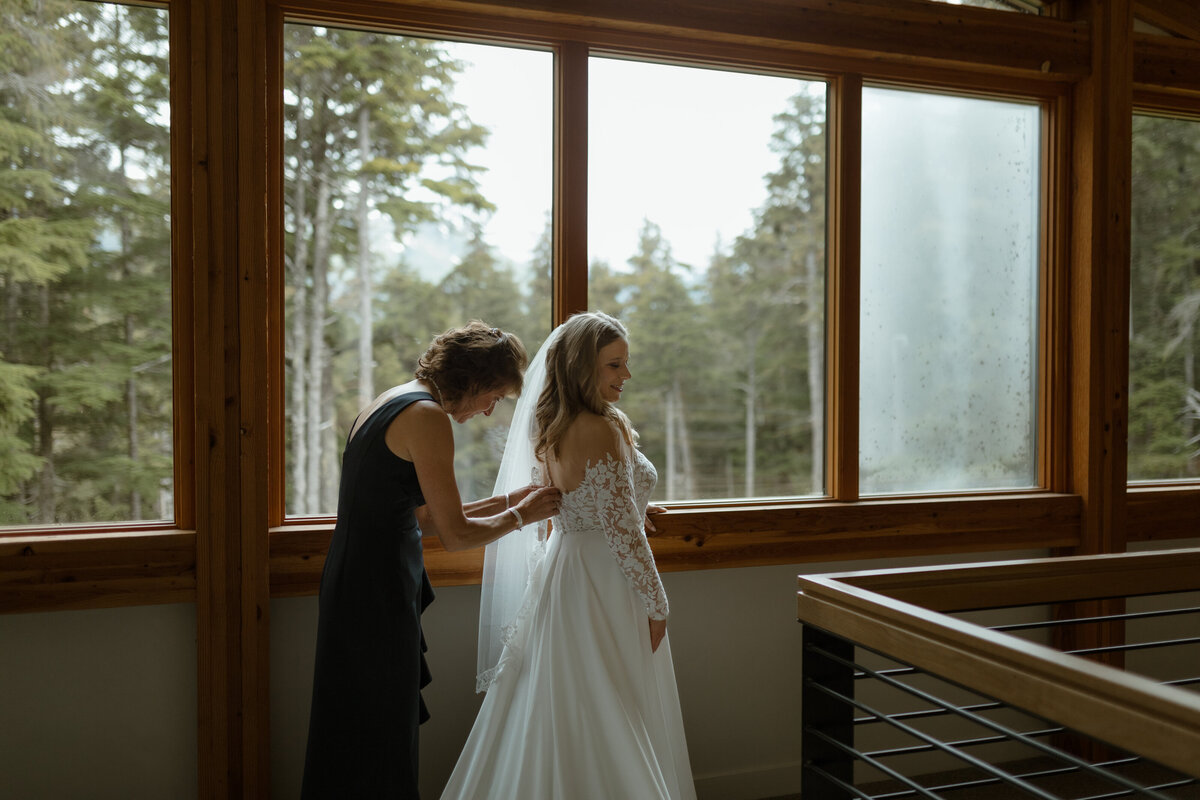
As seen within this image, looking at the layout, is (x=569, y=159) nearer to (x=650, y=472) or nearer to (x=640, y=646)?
(x=650, y=472)

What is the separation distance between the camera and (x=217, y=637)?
266 cm

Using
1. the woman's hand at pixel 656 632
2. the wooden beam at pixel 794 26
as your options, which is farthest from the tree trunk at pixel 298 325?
the woman's hand at pixel 656 632

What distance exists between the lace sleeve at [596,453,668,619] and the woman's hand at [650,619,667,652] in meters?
0.05

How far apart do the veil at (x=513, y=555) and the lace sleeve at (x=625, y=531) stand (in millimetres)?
273

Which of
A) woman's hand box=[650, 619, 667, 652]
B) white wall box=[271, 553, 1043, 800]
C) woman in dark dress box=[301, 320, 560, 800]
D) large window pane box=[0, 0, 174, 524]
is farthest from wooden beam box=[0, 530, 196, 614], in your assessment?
woman's hand box=[650, 619, 667, 652]

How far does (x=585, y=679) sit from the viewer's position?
2.39m

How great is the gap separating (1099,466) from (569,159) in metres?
2.50

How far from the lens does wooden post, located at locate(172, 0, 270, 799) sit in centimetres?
266

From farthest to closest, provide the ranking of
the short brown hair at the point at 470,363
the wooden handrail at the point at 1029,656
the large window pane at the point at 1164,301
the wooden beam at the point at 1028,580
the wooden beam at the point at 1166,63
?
the large window pane at the point at 1164,301 → the wooden beam at the point at 1166,63 → the short brown hair at the point at 470,363 → the wooden beam at the point at 1028,580 → the wooden handrail at the point at 1029,656

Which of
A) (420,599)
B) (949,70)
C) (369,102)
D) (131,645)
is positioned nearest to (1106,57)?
(949,70)

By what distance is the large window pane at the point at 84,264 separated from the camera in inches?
104

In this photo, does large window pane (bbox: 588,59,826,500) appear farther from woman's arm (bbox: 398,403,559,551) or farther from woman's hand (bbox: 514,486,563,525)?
Result: woman's arm (bbox: 398,403,559,551)

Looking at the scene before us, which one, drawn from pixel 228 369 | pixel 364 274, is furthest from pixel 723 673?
pixel 228 369

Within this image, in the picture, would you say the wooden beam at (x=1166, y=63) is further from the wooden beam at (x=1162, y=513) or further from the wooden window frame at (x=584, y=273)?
the wooden beam at (x=1162, y=513)
